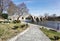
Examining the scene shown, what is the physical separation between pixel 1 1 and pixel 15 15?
1016 centimetres

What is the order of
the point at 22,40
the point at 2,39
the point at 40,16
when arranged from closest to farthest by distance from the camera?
the point at 2,39, the point at 22,40, the point at 40,16

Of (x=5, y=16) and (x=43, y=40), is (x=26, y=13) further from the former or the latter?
(x=43, y=40)

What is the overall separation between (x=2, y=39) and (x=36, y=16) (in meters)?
39.5

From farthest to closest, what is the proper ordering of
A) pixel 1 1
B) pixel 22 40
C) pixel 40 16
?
1. pixel 40 16
2. pixel 1 1
3. pixel 22 40

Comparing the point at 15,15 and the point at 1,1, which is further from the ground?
the point at 1,1

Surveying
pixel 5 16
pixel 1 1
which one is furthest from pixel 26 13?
pixel 1 1

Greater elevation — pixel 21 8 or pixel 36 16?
pixel 21 8

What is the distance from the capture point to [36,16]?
47.3 metres

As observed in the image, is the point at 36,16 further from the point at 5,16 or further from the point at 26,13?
the point at 5,16

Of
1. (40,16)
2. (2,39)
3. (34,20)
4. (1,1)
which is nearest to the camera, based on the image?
→ (2,39)

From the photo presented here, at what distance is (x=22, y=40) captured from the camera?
29.3ft

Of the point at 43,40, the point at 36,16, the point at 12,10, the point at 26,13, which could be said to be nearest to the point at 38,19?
the point at 36,16

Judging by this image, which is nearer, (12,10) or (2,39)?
(2,39)

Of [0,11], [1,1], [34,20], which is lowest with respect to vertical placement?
[34,20]
